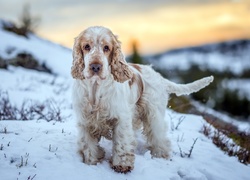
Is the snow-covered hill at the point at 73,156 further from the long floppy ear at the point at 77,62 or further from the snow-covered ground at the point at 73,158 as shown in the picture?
the long floppy ear at the point at 77,62

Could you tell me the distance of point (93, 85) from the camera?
3.91m

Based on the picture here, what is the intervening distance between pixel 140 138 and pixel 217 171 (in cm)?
133

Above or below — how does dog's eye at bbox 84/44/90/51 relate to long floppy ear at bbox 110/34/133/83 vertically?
above

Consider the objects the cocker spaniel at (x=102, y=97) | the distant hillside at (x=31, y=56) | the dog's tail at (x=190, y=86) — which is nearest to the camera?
the cocker spaniel at (x=102, y=97)

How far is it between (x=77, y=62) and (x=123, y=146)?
114 centimetres

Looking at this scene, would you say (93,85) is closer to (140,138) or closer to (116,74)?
(116,74)

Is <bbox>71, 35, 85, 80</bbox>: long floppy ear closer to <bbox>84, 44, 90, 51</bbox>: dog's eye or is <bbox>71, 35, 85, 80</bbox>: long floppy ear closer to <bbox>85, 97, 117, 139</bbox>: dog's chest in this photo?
<bbox>84, 44, 90, 51</bbox>: dog's eye

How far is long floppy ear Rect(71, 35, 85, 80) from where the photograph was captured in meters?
3.90

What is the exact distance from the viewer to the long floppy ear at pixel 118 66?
13.0 feet

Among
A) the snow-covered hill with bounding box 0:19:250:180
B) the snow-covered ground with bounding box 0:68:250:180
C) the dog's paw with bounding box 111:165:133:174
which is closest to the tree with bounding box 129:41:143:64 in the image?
the snow-covered hill with bounding box 0:19:250:180

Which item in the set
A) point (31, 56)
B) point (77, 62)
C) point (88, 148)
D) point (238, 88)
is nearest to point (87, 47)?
point (77, 62)

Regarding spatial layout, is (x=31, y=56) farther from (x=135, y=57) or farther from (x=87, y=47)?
(x=135, y=57)

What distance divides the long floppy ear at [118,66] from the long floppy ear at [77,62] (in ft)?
1.19

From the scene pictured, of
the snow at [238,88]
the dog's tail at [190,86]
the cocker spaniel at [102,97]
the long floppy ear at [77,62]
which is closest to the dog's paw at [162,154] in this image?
the cocker spaniel at [102,97]
